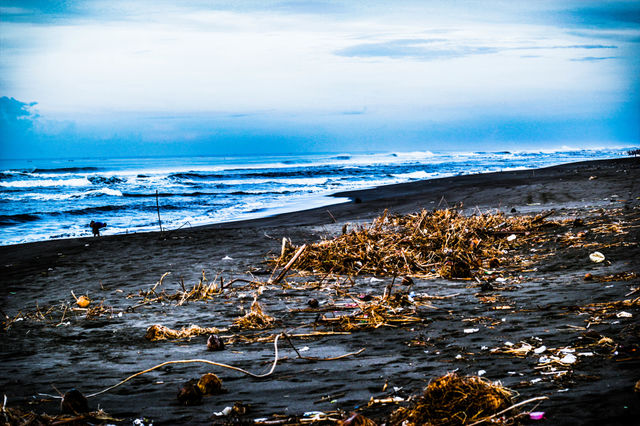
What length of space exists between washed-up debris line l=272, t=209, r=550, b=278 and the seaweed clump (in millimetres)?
3376

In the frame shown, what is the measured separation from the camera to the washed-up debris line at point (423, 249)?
5.81 metres

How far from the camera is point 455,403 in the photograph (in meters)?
2.08

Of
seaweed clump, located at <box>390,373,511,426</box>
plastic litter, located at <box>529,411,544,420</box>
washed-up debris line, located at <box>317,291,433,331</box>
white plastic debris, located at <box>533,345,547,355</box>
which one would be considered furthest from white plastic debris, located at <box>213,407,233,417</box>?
white plastic debris, located at <box>533,345,547,355</box>

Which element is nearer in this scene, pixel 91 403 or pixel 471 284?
pixel 91 403

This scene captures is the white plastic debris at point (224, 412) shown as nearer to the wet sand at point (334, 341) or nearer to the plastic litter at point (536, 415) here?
the wet sand at point (334, 341)

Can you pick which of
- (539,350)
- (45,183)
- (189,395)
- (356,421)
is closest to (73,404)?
(189,395)

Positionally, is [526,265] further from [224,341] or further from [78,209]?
[78,209]

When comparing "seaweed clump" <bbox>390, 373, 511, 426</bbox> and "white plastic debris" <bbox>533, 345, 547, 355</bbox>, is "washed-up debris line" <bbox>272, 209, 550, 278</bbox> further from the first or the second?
"seaweed clump" <bbox>390, 373, 511, 426</bbox>

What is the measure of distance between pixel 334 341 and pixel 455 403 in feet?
5.08

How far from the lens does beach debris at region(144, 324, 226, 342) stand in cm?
393

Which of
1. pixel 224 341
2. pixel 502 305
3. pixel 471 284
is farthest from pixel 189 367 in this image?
pixel 471 284

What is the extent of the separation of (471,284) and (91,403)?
3622 mm

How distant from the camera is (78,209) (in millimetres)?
19984

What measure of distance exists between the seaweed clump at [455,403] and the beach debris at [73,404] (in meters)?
1.54
